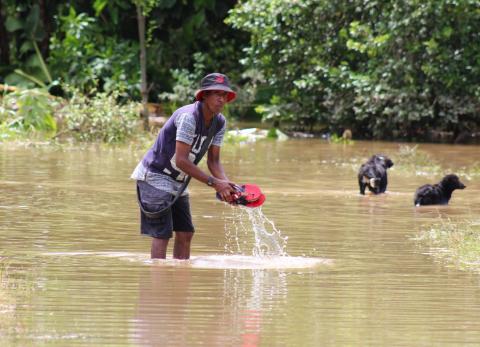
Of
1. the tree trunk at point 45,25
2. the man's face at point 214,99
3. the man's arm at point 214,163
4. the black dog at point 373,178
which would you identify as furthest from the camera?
the tree trunk at point 45,25

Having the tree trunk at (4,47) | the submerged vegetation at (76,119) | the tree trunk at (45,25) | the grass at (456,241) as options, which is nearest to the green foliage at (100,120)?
the submerged vegetation at (76,119)

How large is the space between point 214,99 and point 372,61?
674 inches

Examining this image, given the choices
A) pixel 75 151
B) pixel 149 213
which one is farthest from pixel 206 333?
pixel 75 151

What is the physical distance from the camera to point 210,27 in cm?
3378

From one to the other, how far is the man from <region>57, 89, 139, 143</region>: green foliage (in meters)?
14.0

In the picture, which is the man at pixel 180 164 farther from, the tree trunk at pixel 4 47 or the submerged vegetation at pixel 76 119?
the tree trunk at pixel 4 47

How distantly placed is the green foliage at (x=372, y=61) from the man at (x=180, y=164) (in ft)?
50.0

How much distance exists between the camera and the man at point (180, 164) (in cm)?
892

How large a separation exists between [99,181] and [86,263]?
7141mm

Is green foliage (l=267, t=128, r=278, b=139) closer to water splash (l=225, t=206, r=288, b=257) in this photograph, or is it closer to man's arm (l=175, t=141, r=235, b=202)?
water splash (l=225, t=206, r=288, b=257)

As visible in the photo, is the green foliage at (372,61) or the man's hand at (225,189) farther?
the green foliage at (372,61)

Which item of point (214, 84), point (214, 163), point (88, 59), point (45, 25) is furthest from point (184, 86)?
point (214, 84)

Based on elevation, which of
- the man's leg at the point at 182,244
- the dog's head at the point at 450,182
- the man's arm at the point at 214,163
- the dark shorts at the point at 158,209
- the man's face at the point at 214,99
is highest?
the man's face at the point at 214,99

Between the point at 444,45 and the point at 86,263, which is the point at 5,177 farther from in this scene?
the point at 444,45
